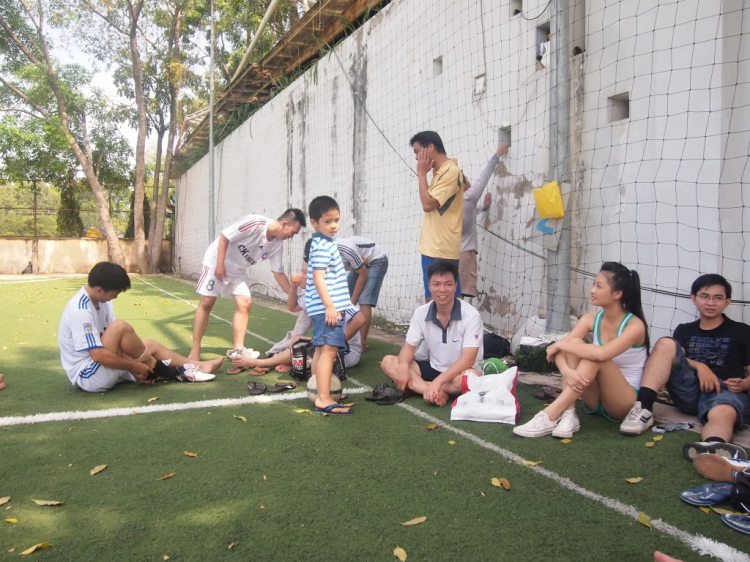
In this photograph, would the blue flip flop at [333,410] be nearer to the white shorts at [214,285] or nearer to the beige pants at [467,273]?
the white shorts at [214,285]

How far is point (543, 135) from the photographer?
5129mm

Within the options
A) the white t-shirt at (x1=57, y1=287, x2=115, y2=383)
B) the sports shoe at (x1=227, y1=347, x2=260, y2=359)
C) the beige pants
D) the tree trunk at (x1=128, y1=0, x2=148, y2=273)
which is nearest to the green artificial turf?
the white t-shirt at (x1=57, y1=287, x2=115, y2=383)

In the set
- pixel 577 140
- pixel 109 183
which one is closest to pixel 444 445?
pixel 577 140

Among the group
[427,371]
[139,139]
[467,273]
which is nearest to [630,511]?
[427,371]

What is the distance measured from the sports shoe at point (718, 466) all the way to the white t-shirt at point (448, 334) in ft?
4.79

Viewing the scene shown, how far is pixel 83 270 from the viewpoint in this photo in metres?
22.6

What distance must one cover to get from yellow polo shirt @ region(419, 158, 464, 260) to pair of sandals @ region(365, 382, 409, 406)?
4.67 ft

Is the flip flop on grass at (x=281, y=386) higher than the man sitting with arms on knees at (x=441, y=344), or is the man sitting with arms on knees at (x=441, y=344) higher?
the man sitting with arms on knees at (x=441, y=344)

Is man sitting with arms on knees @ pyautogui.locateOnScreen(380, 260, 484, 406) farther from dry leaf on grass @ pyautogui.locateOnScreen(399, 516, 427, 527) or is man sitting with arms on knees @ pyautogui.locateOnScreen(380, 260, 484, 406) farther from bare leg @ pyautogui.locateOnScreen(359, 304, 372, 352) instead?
dry leaf on grass @ pyautogui.locateOnScreen(399, 516, 427, 527)

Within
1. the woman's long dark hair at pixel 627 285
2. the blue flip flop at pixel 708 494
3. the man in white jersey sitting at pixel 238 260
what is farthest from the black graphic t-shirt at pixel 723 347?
the man in white jersey sitting at pixel 238 260

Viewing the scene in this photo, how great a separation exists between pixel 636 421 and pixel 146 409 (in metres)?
2.96

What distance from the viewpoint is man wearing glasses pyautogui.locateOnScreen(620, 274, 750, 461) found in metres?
2.98

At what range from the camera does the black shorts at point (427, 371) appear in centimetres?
386

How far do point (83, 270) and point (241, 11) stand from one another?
495 inches
